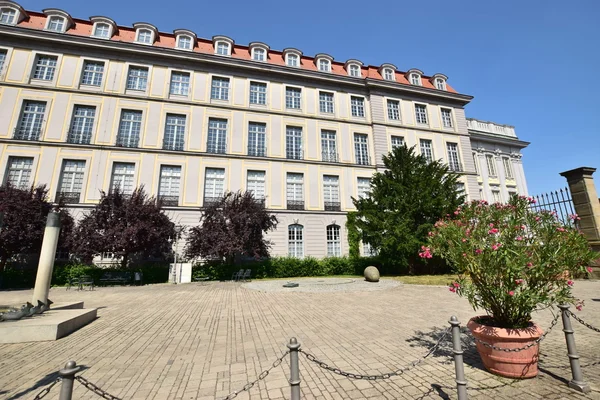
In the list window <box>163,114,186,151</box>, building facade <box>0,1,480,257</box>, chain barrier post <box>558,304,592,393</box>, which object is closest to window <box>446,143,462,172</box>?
building facade <box>0,1,480,257</box>

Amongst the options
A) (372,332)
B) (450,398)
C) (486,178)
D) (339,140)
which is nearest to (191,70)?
(339,140)

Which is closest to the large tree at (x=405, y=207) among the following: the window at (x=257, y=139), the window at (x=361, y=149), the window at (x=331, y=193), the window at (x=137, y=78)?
the window at (x=331, y=193)

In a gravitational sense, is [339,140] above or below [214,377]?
above

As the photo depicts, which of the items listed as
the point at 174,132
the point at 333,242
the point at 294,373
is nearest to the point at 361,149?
the point at 333,242

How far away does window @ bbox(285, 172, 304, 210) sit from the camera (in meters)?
22.8

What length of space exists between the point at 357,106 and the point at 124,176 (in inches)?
842

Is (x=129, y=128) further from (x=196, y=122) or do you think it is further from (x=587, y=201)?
(x=587, y=201)

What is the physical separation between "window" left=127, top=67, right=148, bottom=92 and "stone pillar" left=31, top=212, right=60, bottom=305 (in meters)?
18.0

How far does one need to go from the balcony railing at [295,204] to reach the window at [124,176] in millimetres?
11944

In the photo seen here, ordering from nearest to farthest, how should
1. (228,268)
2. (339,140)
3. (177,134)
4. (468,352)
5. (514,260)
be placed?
(514,260) → (468,352) → (228,268) → (177,134) → (339,140)

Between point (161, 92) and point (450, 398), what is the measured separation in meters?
25.8

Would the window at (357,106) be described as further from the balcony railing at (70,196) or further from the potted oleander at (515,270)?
the potted oleander at (515,270)

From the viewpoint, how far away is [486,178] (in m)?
31.4

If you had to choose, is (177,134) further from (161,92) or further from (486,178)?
(486,178)
